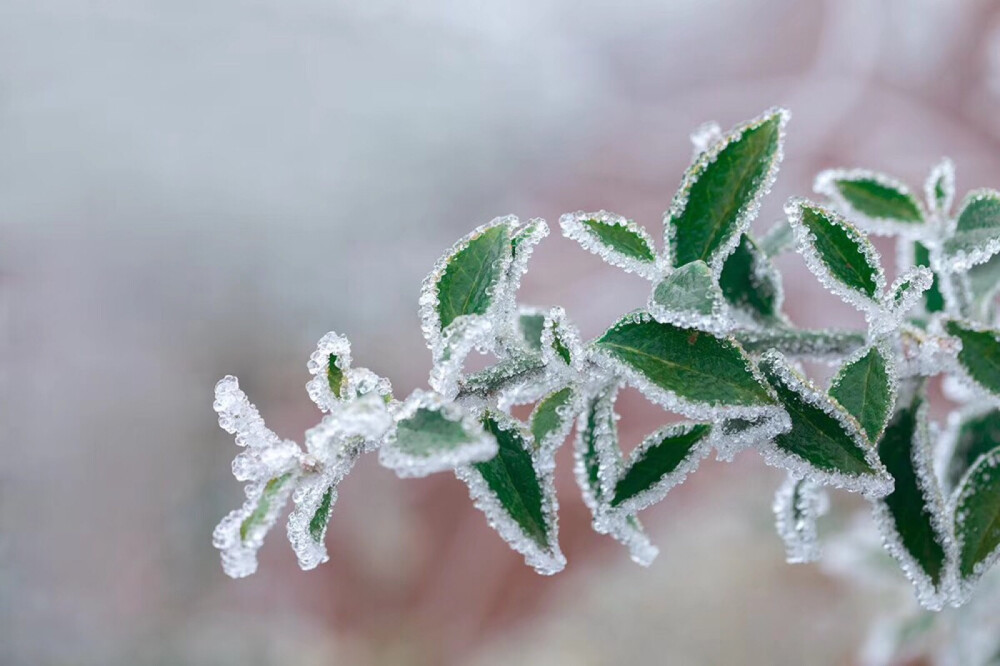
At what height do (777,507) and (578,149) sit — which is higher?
(578,149)

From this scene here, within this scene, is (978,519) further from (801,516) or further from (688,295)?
(688,295)

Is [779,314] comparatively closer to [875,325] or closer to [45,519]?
[875,325]

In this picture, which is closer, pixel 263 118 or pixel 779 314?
pixel 779 314

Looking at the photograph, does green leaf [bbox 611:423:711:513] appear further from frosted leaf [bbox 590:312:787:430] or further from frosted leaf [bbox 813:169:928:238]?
frosted leaf [bbox 813:169:928:238]

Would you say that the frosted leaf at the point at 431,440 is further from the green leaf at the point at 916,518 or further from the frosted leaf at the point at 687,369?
the green leaf at the point at 916,518

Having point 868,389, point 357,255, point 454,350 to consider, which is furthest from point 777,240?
point 357,255

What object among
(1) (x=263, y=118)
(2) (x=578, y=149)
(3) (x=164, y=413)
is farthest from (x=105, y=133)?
(2) (x=578, y=149)

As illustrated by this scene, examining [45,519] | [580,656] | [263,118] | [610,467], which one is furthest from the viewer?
[263,118]
